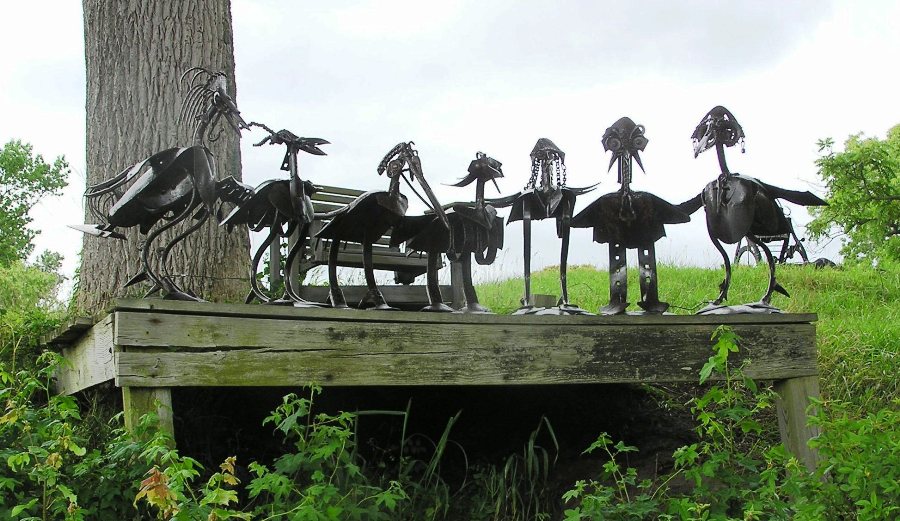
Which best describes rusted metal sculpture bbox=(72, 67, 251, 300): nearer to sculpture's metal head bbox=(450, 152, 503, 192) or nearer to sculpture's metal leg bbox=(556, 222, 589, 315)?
sculpture's metal head bbox=(450, 152, 503, 192)

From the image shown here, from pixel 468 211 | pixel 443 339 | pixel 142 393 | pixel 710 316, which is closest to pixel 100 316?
pixel 142 393

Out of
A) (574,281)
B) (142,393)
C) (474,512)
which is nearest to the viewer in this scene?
(142,393)

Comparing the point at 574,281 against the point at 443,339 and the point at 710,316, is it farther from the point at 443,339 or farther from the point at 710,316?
the point at 443,339

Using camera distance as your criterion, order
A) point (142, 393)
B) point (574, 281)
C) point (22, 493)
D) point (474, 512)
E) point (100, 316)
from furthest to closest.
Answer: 1. point (574, 281)
2. point (474, 512)
3. point (100, 316)
4. point (142, 393)
5. point (22, 493)

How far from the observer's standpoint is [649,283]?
406 cm

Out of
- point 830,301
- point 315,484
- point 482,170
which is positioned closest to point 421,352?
point 315,484

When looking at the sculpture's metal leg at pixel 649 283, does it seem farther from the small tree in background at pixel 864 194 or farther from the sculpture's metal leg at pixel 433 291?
the small tree in background at pixel 864 194

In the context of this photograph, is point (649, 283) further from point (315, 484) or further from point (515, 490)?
point (315, 484)

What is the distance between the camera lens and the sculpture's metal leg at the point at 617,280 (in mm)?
3979

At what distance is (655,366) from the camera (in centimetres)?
387

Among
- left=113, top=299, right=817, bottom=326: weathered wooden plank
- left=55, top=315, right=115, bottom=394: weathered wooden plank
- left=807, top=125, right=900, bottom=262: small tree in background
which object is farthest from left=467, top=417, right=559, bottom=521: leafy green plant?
left=807, top=125, right=900, bottom=262: small tree in background

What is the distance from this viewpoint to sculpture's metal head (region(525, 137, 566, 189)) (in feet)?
13.2

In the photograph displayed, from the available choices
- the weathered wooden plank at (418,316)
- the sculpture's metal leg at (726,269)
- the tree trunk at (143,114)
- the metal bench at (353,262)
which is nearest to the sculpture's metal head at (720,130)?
the sculpture's metal leg at (726,269)

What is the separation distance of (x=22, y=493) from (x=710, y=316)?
3070 mm
